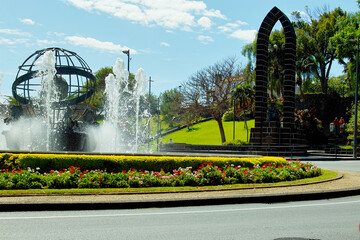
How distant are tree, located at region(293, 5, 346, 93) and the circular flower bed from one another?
173 feet

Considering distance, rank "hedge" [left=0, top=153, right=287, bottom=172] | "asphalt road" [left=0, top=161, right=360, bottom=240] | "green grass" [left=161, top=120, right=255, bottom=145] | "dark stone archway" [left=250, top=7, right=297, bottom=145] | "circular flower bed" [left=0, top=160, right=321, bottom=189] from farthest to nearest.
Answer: "green grass" [left=161, top=120, right=255, bottom=145] → "dark stone archway" [left=250, top=7, right=297, bottom=145] → "hedge" [left=0, top=153, right=287, bottom=172] → "circular flower bed" [left=0, top=160, right=321, bottom=189] → "asphalt road" [left=0, top=161, right=360, bottom=240]

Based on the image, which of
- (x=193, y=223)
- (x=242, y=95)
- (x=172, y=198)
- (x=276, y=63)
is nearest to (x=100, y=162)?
(x=172, y=198)

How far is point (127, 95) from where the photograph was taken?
97.1 m

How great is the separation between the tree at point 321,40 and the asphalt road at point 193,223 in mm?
57608

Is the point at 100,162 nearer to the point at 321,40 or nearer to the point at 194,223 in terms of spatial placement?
the point at 194,223

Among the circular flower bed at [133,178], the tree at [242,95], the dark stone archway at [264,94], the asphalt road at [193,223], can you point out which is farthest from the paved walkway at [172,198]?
the tree at [242,95]

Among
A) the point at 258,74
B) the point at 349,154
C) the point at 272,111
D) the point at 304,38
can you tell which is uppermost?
the point at 304,38

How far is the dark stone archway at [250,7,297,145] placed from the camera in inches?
1596

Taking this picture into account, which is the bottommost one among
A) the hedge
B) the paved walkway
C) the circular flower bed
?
the paved walkway

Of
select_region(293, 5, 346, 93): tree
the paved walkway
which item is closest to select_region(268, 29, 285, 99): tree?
select_region(293, 5, 346, 93): tree

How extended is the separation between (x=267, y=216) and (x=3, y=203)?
5.60m

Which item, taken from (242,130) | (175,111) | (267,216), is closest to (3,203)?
(267,216)

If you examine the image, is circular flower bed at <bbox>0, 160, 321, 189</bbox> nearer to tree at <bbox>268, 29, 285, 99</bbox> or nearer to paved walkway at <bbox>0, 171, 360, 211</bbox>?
paved walkway at <bbox>0, 171, 360, 211</bbox>

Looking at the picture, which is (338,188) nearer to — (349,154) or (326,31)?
(349,154)
